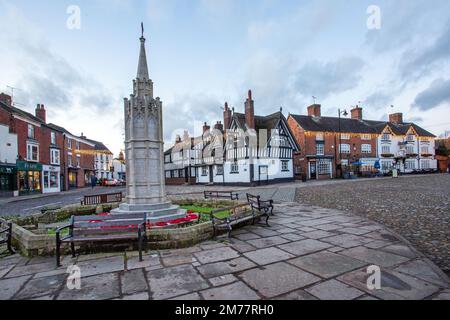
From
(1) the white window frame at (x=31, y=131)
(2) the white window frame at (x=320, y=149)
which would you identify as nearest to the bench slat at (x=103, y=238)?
(1) the white window frame at (x=31, y=131)

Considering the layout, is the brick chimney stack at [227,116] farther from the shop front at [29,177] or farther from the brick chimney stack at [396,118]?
the brick chimney stack at [396,118]

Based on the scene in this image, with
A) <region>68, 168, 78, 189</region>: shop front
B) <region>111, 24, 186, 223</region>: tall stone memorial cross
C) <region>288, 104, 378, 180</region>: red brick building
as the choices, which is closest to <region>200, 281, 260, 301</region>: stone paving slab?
<region>111, 24, 186, 223</region>: tall stone memorial cross

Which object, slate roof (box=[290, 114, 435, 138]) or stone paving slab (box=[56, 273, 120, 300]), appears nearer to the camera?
stone paving slab (box=[56, 273, 120, 300])

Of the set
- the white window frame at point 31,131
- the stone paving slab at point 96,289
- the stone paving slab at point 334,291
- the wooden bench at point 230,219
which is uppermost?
the white window frame at point 31,131

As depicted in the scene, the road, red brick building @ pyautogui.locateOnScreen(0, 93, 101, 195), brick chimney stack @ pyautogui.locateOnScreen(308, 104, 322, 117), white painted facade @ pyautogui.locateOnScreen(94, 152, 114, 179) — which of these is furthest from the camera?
white painted facade @ pyautogui.locateOnScreen(94, 152, 114, 179)

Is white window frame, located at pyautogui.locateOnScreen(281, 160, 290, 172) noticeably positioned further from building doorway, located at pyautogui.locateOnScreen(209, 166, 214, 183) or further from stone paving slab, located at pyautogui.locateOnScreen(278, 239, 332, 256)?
stone paving slab, located at pyautogui.locateOnScreen(278, 239, 332, 256)

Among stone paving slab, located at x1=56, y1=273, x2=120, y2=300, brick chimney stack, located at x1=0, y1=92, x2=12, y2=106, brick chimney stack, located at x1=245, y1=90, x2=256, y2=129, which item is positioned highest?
brick chimney stack, located at x1=0, y1=92, x2=12, y2=106

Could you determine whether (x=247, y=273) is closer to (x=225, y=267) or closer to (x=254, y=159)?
(x=225, y=267)

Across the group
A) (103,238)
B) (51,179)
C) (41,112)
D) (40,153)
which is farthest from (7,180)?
(103,238)

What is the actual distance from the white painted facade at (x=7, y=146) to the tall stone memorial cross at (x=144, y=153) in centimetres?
2365

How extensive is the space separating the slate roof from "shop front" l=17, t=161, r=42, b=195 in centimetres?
3668

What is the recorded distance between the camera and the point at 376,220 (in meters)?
8.00

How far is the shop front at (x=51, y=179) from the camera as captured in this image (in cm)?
2977

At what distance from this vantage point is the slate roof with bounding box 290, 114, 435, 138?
4053 centimetres
